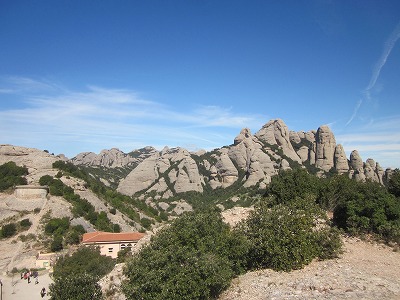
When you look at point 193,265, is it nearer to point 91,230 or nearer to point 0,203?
point 91,230

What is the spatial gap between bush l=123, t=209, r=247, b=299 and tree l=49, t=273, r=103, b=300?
6796mm

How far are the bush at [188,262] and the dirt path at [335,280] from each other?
137cm

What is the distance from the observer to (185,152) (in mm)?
140750

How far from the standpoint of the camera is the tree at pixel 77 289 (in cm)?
2319

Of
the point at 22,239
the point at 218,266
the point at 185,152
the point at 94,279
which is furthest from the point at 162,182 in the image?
the point at 218,266

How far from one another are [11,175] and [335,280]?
2911 inches

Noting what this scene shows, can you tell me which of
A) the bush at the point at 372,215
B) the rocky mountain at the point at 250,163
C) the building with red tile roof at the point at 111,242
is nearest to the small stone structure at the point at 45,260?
the building with red tile roof at the point at 111,242

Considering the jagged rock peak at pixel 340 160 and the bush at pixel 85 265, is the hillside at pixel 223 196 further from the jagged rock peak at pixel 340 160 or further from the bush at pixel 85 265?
the bush at pixel 85 265

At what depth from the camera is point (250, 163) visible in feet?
384

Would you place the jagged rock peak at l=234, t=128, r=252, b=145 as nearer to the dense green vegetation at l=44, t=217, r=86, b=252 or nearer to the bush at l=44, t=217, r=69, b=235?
the dense green vegetation at l=44, t=217, r=86, b=252

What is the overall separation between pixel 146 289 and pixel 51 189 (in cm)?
5802

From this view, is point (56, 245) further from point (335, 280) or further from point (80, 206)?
point (335, 280)

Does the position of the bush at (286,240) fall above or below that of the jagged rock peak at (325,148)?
below

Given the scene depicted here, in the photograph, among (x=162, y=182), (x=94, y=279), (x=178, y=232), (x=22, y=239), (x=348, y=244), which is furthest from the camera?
(x=162, y=182)
